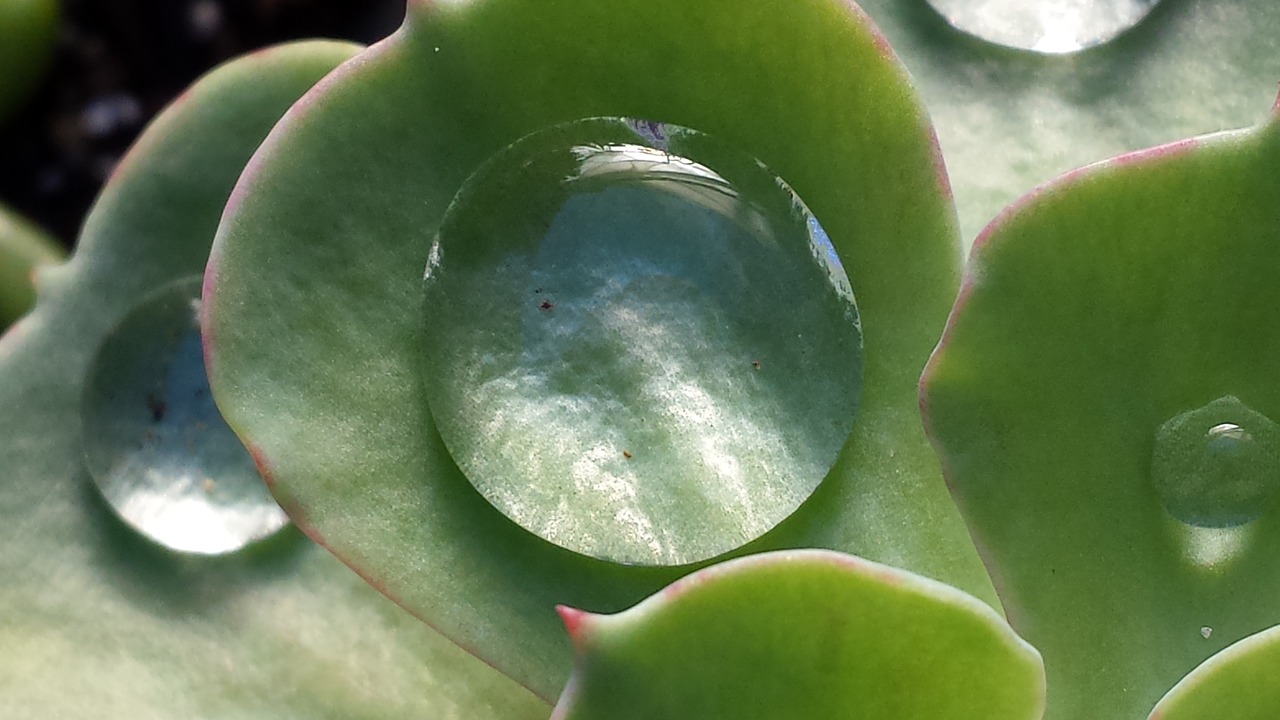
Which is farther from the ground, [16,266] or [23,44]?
[23,44]

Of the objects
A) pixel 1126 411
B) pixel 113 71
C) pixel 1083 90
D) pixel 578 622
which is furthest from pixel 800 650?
pixel 113 71

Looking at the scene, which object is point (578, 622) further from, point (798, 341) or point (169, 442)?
point (169, 442)

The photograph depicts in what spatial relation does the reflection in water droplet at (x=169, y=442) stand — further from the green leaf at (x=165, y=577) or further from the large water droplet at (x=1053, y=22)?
the large water droplet at (x=1053, y=22)

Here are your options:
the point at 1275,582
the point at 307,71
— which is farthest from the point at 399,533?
the point at 1275,582

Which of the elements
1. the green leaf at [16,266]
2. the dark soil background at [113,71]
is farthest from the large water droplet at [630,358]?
the dark soil background at [113,71]

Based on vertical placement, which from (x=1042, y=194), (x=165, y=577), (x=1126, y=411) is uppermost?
(x=1042, y=194)
